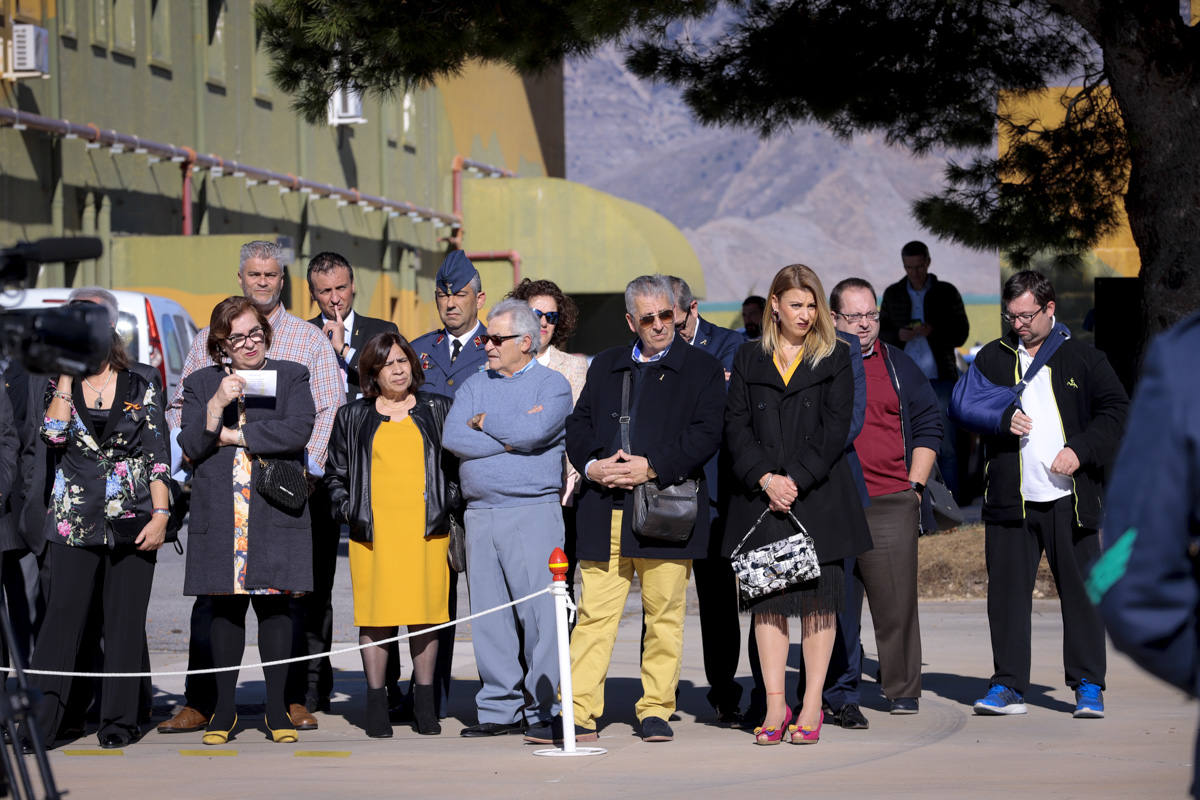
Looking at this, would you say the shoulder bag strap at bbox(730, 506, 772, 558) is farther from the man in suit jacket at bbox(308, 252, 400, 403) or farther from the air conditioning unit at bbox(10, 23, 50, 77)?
the air conditioning unit at bbox(10, 23, 50, 77)

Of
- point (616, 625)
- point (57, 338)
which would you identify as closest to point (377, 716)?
point (616, 625)

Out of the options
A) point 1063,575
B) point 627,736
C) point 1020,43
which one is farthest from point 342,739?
point 1020,43

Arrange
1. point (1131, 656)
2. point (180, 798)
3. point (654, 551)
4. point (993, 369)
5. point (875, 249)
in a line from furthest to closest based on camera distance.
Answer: point (875, 249), point (993, 369), point (654, 551), point (180, 798), point (1131, 656)

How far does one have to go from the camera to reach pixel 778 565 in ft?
23.5

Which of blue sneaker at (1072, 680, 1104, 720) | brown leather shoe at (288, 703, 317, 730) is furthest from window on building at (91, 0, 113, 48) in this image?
blue sneaker at (1072, 680, 1104, 720)

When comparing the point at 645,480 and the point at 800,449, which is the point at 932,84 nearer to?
the point at 800,449

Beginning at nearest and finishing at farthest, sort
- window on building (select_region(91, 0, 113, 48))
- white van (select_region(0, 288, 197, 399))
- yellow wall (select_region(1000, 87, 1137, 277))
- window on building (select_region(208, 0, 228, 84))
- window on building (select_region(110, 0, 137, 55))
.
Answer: white van (select_region(0, 288, 197, 399)) < yellow wall (select_region(1000, 87, 1137, 277)) < window on building (select_region(91, 0, 113, 48)) < window on building (select_region(110, 0, 137, 55)) < window on building (select_region(208, 0, 228, 84))

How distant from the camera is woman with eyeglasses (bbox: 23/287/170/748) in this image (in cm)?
744

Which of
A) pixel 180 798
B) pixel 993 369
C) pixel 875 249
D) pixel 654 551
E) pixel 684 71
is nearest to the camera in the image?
pixel 180 798

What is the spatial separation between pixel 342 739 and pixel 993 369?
3.43 metres

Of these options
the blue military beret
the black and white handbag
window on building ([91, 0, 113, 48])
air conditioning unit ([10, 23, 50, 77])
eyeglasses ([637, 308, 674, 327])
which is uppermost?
window on building ([91, 0, 113, 48])

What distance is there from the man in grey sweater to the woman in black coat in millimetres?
829

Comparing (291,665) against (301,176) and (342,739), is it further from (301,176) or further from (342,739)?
(301,176)

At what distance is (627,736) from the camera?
25.0ft
